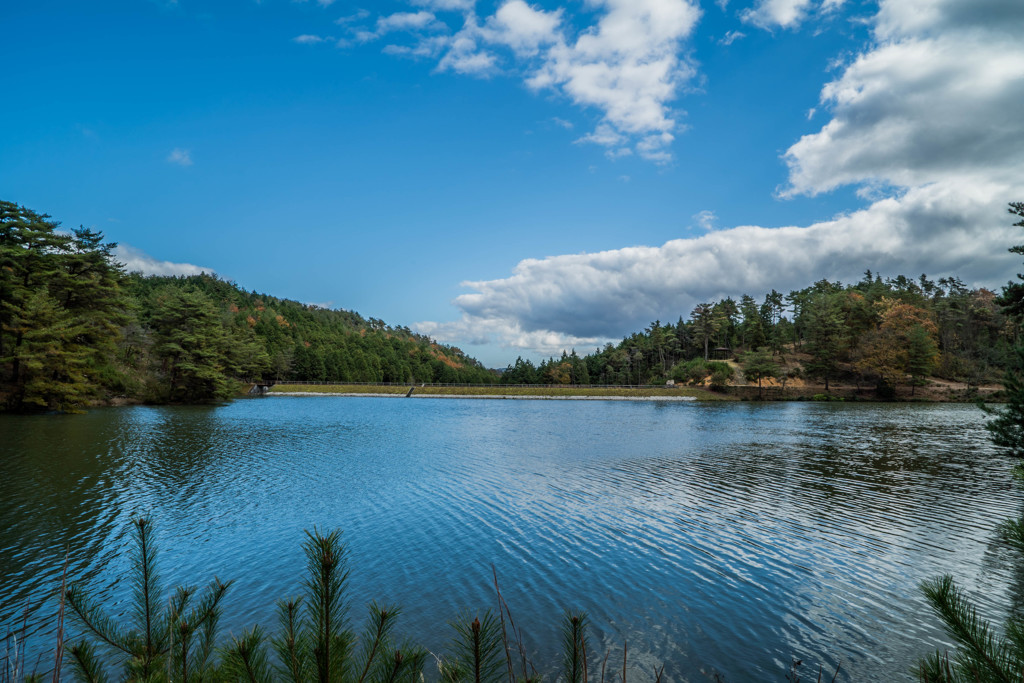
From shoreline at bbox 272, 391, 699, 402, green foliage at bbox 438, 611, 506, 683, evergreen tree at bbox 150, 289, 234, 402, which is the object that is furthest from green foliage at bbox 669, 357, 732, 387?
green foliage at bbox 438, 611, 506, 683

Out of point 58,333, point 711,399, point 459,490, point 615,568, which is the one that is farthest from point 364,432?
point 711,399

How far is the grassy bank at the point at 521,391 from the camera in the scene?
8000cm

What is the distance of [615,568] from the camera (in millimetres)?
10414

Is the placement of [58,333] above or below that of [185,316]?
below

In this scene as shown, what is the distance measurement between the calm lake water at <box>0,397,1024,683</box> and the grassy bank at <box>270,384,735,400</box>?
53138mm

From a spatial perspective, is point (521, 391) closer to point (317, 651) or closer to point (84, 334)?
point (84, 334)

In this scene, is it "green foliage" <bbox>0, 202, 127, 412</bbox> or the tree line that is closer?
"green foliage" <bbox>0, 202, 127, 412</bbox>

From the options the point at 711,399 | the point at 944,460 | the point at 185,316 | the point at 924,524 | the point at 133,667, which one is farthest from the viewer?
the point at 711,399

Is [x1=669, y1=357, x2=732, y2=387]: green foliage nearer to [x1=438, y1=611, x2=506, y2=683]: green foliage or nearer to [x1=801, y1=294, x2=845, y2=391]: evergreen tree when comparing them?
[x1=801, y1=294, x2=845, y2=391]: evergreen tree

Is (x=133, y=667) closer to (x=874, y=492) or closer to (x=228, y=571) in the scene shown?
(x=228, y=571)

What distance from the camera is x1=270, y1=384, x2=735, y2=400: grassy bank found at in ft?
262

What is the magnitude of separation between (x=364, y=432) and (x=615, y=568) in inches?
1062

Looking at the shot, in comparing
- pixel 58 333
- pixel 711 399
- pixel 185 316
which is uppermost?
pixel 185 316

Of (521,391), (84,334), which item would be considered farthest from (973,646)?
(521,391)
